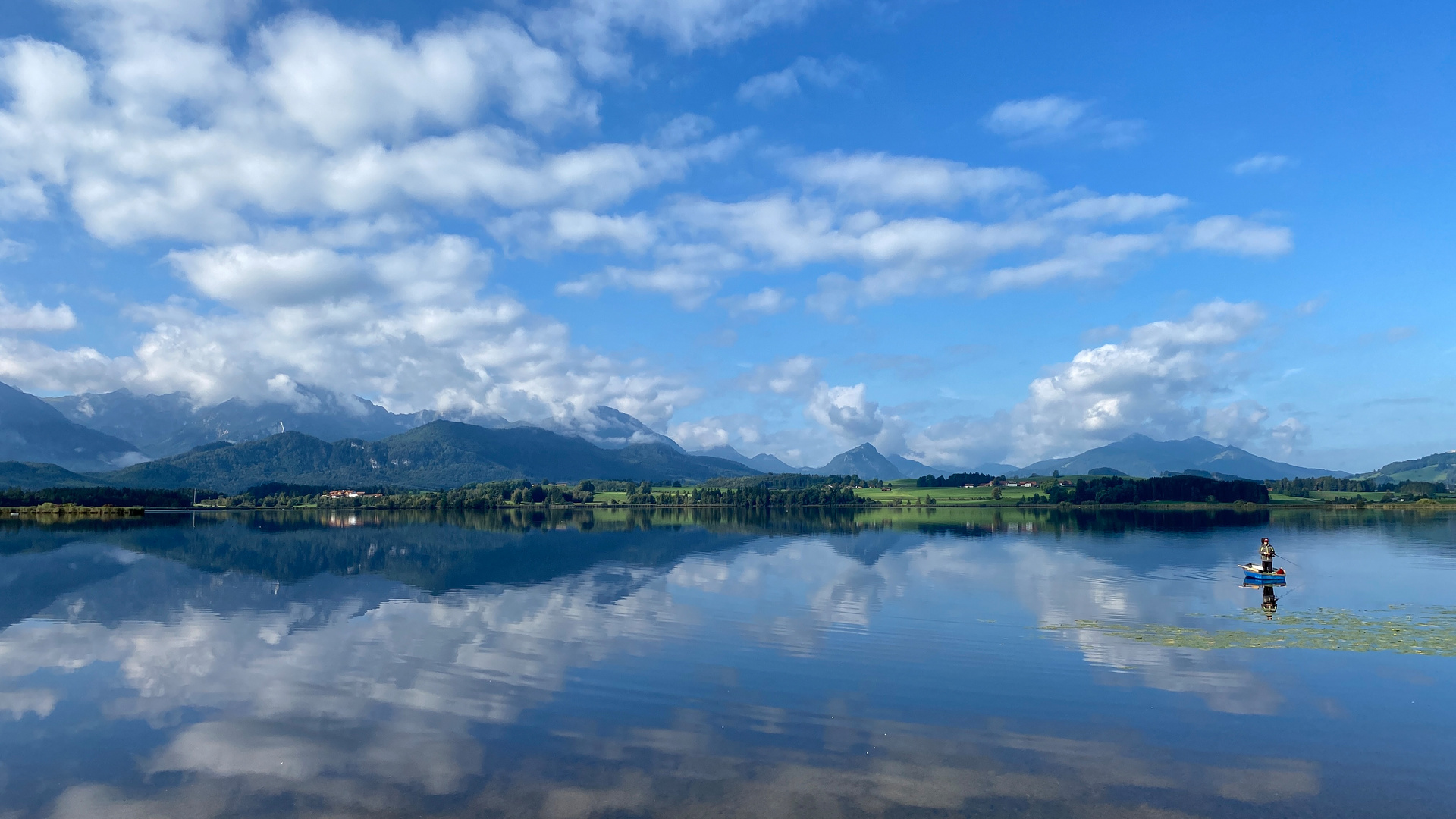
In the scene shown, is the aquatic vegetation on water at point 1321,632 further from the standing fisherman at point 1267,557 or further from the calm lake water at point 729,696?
the standing fisherman at point 1267,557

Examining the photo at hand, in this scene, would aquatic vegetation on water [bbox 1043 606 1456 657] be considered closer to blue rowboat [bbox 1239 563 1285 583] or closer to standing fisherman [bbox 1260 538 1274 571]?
blue rowboat [bbox 1239 563 1285 583]

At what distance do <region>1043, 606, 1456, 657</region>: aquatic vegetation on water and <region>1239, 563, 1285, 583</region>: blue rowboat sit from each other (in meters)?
9.80

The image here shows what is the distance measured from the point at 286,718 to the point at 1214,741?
25.3m

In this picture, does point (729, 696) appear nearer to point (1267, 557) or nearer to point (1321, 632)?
point (1321, 632)

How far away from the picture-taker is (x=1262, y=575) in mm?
51844

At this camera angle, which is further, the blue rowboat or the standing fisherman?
the standing fisherman

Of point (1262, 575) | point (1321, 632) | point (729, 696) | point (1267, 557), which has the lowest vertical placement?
point (1321, 632)

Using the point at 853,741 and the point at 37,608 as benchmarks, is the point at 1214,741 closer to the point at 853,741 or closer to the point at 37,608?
the point at 853,741

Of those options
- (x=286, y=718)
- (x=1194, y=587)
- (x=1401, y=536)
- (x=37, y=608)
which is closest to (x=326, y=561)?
(x=37, y=608)

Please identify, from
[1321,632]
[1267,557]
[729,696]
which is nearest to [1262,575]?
[1267,557]

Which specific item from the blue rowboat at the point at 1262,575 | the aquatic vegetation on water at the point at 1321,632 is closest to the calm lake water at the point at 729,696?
the aquatic vegetation on water at the point at 1321,632

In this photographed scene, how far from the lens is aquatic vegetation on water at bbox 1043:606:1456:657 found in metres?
31.8

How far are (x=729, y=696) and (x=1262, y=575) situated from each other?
4562cm

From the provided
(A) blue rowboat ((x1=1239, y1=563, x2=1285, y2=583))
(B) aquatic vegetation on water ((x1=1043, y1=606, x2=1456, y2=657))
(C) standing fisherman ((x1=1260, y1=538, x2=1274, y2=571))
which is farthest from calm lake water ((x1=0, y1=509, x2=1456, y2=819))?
(C) standing fisherman ((x1=1260, y1=538, x2=1274, y2=571))
